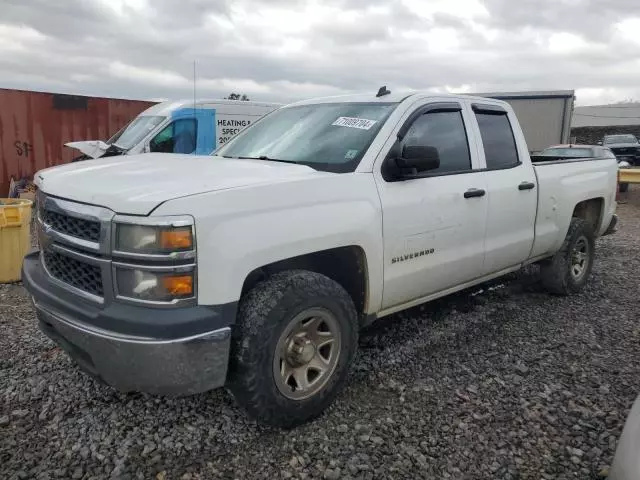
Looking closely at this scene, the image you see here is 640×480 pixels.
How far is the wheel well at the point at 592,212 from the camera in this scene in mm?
5688

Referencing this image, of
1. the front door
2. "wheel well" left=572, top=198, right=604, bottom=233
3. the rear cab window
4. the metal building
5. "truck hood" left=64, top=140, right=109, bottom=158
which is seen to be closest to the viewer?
the front door

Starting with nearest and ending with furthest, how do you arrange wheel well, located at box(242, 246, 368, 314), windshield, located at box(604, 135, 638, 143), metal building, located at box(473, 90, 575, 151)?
1. wheel well, located at box(242, 246, 368, 314)
2. metal building, located at box(473, 90, 575, 151)
3. windshield, located at box(604, 135, 638, 143)

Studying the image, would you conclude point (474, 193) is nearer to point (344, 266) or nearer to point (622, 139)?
point (344, 266)

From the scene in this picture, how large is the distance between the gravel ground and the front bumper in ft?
1.52

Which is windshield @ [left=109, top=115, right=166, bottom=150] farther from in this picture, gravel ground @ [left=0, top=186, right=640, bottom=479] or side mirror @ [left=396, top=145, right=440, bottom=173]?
side mirror @ [left=396, top=145, right=440, bottom=173]

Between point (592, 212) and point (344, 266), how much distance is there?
382 centimetres

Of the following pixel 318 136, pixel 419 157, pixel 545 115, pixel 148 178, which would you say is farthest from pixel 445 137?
pixel 545 115

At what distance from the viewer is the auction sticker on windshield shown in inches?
138

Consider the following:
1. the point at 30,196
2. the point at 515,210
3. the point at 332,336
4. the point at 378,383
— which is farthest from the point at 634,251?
the point at 30,196

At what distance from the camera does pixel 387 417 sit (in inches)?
121

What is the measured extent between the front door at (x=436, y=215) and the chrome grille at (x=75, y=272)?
5.27 feet

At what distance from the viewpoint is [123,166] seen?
3127mm

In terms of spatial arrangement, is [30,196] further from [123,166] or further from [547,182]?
[547,182]

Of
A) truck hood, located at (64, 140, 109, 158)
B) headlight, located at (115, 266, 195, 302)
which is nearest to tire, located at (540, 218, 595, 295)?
headlight, located at (115, 266, 195, 302)
